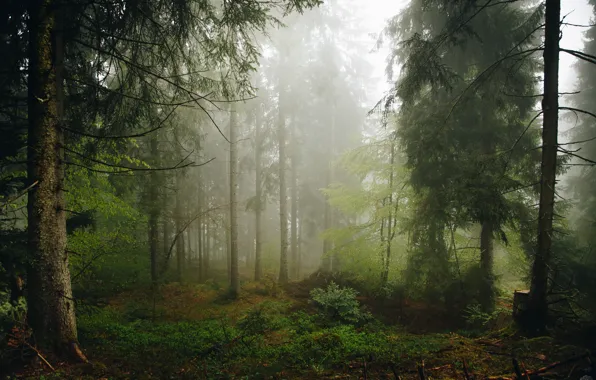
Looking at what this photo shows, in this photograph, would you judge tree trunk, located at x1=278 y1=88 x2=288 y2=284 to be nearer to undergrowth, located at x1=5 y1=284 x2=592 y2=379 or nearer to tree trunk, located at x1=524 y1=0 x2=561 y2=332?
undergrowth, located at x1=5 y1=284 x2=592 y2=379

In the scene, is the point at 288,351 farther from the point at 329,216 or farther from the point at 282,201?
the point at 329,216

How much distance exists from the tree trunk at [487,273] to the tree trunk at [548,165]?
3098 mm

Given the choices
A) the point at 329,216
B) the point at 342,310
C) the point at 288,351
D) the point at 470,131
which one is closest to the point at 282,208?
the point at 329,216

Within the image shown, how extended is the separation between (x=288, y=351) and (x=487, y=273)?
6803 millimetres

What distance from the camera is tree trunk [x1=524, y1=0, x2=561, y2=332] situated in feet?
18.1

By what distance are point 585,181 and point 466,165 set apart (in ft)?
54.9

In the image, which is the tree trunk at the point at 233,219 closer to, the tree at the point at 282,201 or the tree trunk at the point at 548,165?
the tree at the point at 282,201

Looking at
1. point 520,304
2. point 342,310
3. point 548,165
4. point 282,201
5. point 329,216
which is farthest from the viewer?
point 329,216

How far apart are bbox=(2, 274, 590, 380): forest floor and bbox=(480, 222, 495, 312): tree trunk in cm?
146

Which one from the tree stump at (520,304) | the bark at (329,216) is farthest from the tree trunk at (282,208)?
the tree stump at (520,304)

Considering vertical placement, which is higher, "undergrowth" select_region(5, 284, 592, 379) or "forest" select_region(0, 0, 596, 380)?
"forest" select_region(0, 0, 596, 380)

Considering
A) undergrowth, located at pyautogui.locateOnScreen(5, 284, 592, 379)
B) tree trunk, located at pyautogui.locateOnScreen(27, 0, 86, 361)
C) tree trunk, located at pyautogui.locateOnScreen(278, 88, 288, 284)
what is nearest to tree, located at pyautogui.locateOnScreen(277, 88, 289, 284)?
tree trunk, located at pyautogui.locateOnScreen(278, 88, 288, 284)

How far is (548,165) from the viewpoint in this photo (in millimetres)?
5629

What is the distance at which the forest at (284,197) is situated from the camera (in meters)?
4.78
